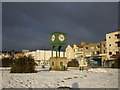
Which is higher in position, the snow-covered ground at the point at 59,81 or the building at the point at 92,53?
the building at the point at 92,53

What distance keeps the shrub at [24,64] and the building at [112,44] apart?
35246mm

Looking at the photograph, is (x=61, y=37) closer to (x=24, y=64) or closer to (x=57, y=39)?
(x=57, y=39)

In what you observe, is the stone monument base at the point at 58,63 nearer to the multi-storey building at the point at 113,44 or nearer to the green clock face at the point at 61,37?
the green clock face at the point at 61,37

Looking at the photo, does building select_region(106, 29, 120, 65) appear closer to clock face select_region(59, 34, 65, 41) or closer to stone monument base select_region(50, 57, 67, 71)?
stone monument base select_region(50, 57, 67, 71)

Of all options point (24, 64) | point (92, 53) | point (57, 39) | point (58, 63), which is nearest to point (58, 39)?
point (57, 39)

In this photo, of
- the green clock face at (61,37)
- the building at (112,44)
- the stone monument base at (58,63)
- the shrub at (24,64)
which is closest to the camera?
the shrub at (24,64)

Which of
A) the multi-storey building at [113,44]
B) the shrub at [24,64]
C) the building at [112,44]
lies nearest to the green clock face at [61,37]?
the shrub at [24,64]

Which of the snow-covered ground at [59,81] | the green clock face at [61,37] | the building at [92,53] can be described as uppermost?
the green clock face at [61,37]

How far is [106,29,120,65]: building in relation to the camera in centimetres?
5241

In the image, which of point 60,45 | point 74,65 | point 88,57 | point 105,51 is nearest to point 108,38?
A: point 105,51

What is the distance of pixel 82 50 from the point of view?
69062 mm

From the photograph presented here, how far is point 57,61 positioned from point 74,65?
20432 mm

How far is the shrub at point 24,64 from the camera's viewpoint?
2260 cm

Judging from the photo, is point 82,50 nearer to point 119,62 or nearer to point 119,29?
point 119,29
